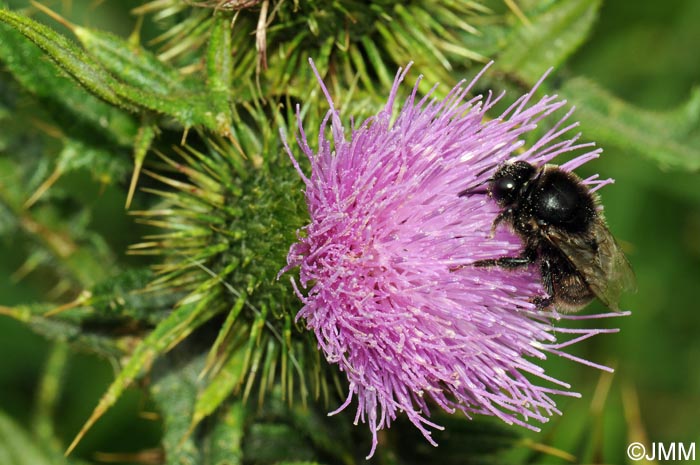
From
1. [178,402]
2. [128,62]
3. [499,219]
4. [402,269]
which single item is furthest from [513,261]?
[128,62]

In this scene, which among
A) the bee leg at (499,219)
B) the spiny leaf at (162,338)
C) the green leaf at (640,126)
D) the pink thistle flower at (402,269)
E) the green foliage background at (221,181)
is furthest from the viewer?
the green leaf at (640,126)

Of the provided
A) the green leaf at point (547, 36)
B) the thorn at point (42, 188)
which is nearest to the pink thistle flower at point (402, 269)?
the green leaf at point (547, 36)

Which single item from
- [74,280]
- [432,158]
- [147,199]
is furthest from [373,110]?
[74,280]

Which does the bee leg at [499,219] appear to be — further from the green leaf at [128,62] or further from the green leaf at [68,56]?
the green leaf at [68,56]

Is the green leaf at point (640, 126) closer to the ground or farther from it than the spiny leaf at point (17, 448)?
farther from it

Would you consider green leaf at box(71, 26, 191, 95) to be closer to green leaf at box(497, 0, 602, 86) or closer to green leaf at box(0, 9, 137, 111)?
green leaf at box(0, 9, 137, 111)
